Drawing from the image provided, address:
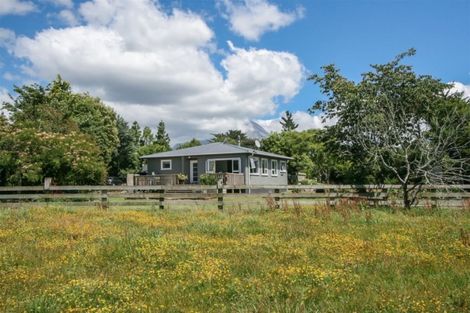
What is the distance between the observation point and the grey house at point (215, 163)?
115 feet

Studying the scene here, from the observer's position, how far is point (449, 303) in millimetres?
4969

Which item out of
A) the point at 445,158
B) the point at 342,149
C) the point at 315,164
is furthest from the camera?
the point at 315,164

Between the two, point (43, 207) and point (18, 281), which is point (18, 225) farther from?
point (18, 281)

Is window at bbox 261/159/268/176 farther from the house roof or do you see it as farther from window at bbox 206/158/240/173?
window at bbox 206/158/240/173

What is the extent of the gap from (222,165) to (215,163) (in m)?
0.64

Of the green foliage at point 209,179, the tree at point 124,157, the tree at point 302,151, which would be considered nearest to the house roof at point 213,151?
the green foliage at point 209,179

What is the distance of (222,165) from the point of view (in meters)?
36.5

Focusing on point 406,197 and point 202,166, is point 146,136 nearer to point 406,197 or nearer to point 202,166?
point 202,166

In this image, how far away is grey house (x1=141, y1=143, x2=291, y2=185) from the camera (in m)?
35.2

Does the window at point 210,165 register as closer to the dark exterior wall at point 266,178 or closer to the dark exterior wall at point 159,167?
the dark exterior wall at point 159,167

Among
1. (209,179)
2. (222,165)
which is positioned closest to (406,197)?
(209,179)

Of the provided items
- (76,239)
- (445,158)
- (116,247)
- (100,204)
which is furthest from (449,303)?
(100,204)

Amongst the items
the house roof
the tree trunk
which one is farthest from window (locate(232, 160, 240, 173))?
the tree trunk

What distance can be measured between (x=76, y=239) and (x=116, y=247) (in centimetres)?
231
